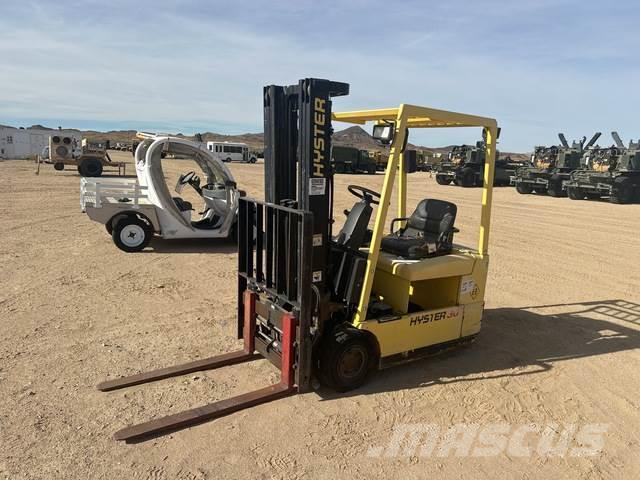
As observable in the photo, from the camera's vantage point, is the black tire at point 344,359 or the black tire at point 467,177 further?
the black tire at point 467,177

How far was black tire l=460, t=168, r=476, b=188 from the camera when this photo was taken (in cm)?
2961

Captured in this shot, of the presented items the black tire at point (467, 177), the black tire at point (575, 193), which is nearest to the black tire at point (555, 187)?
the black tire at point (575, 193)

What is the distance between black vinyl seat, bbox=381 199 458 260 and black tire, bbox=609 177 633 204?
64.2 feet

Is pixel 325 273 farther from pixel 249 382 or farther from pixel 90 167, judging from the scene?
pixel 90 167

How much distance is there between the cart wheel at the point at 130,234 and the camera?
9.35m

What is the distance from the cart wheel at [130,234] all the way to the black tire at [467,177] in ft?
77.2

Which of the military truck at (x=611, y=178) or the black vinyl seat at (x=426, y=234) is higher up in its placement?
the military truck at (x=611, y=178)

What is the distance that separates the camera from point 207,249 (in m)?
9.95

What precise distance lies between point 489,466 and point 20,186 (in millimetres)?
22433

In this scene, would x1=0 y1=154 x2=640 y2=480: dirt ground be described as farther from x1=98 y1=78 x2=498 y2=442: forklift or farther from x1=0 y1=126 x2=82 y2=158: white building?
x1=0 y1=126 x2=82 y2=158: white building

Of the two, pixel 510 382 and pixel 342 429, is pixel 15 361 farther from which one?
pixel 510 382

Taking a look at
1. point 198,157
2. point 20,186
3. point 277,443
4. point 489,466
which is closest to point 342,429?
point 277,443

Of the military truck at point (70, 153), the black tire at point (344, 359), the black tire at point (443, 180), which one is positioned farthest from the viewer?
the black tire at point (443, 180)

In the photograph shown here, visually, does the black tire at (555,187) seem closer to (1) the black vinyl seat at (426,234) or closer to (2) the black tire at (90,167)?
(1) the black vinyl seat at (426,234)
